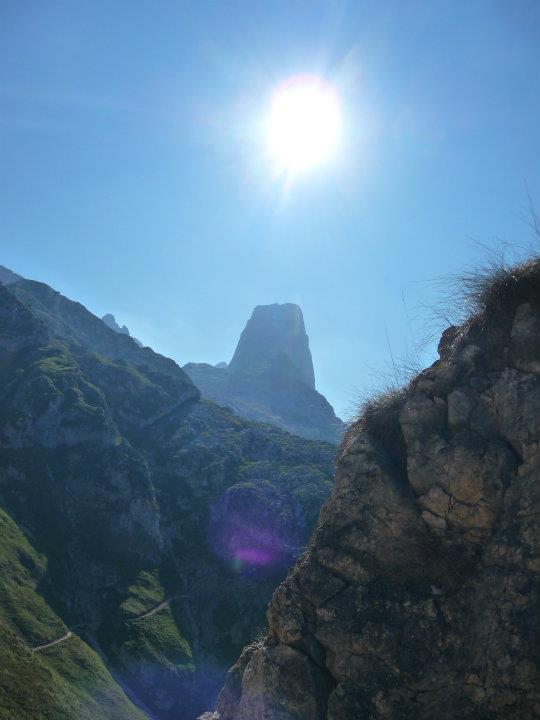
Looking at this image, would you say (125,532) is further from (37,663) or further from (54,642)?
(37,663)

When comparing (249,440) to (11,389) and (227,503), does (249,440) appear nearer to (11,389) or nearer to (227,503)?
(227,503)

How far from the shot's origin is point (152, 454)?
142875 mm

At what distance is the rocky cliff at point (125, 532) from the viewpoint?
68188 mm

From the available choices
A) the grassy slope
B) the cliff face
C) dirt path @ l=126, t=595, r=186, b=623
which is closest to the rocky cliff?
the grassy slope

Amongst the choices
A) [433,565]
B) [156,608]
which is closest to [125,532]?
[156,608]

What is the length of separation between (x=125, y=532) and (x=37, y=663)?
47.7m

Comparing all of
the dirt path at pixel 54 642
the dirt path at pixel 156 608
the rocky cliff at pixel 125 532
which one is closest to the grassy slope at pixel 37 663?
the rocky cliff at pixel 125 532

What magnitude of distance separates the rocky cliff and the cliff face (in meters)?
47.9

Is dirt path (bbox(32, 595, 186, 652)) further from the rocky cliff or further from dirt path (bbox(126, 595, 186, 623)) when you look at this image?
the rocky cliff

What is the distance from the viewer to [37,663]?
57.2 meters

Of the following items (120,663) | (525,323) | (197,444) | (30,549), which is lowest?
(120,663)

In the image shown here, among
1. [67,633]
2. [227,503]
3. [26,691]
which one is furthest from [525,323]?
[227,503]

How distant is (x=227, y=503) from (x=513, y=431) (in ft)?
407

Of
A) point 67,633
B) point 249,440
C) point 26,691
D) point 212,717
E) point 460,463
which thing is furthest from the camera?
point 249,440
